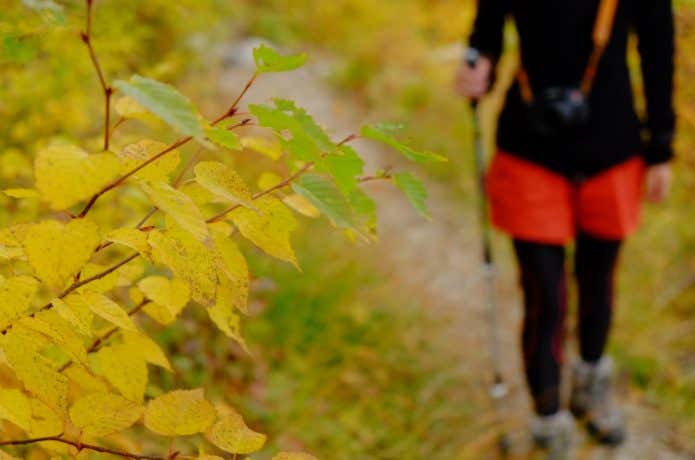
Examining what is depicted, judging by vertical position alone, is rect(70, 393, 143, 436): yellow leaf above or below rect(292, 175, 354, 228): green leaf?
below

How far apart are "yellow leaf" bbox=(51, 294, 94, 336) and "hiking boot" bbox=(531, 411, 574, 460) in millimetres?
1975

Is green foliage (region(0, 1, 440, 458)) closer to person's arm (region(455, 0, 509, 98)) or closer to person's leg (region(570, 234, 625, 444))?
person's arm (region(455, 0, 509, 98))

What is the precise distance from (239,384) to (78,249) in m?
1.95

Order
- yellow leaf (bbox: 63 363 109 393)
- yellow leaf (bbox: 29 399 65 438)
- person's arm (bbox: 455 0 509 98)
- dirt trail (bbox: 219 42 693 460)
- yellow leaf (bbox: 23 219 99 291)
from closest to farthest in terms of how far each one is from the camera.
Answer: yellow leaf (bbox: 23 219 99 291) → yellow leaf (bbox: 29 399 65 438) → yellow leaf (bbox: 63 363 109 393) → person's arm (bbox: 455 0 509 98) → dirt trail (bbox: 219 42 693 460)

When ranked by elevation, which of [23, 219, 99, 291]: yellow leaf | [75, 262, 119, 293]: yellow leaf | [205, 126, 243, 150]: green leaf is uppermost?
[205, 126, 243, 150]: green leaf

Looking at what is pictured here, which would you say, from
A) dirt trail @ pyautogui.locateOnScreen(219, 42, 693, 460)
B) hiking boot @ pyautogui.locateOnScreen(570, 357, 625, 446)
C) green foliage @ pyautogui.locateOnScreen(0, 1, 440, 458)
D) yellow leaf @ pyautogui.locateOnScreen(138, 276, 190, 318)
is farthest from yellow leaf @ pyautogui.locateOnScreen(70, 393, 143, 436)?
hiking boot @ pyautogui.locateOnScreen(570, 357, 625, 446)

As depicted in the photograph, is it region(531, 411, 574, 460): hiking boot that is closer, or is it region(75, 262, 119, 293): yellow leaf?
region(75, 262, 119, 293): yellow leaf

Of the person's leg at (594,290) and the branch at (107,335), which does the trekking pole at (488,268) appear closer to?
the person's leg at (594,290)

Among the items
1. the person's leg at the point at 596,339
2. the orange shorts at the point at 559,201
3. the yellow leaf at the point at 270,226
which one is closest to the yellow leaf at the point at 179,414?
the yellow leaf at the point at 270,226

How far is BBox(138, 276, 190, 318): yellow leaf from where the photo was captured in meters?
1.17

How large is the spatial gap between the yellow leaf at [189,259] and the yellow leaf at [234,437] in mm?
182

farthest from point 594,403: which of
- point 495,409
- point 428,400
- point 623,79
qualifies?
point 623,79

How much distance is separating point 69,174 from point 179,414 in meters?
0.40

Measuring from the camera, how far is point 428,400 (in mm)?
2938
